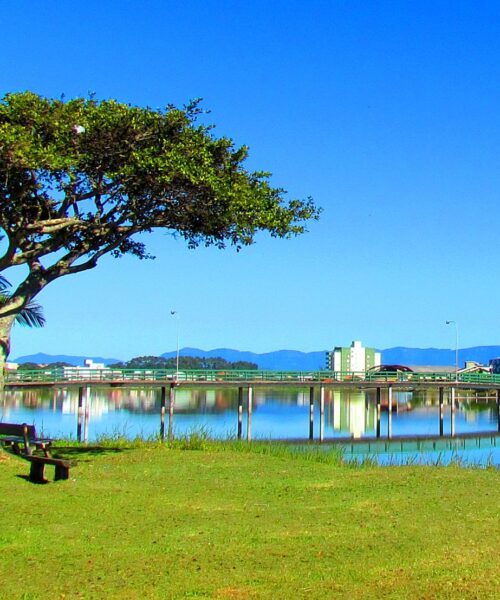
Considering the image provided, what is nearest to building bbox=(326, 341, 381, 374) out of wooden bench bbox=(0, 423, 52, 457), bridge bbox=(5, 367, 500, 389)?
bridge bbox=(5, 367, 500, 389)

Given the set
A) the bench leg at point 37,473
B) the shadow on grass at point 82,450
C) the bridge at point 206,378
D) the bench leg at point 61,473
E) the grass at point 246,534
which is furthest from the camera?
the bridge at point 206,378

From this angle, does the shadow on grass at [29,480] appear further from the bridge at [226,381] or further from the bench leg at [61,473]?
the bridge at [226,381]

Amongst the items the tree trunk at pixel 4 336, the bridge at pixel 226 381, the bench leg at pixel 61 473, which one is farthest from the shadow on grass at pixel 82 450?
the bridge at pixel 226 381

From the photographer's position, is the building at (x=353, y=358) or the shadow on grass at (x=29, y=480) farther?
the building at (x=353, y=358)

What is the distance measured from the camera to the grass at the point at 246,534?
799 cm

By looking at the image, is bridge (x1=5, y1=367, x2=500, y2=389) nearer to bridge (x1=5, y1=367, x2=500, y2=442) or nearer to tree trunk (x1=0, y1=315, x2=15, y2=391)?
bridge (x1=5, y1=367, x2=500, y2=442)

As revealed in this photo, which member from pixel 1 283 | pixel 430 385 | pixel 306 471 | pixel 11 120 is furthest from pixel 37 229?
pixel 430 385

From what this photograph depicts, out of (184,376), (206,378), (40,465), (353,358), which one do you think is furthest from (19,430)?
(353,358)

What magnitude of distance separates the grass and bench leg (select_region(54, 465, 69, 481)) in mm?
255

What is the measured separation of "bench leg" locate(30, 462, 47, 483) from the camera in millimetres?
14953

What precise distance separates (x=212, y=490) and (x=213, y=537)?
442 cm

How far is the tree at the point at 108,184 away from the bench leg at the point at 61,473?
12.8ft

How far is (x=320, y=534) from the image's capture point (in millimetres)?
10547

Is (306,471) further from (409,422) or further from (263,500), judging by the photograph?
(409,422)
